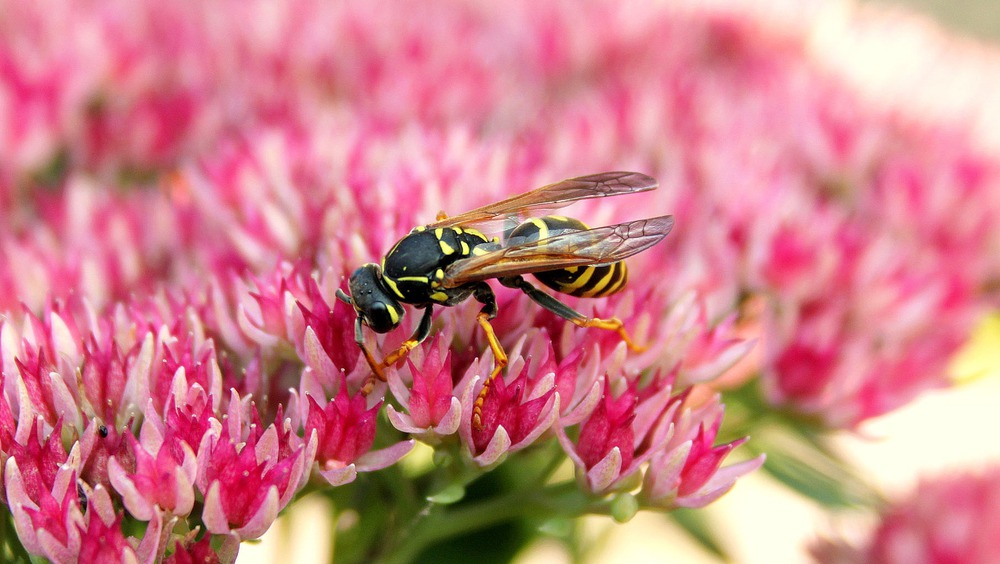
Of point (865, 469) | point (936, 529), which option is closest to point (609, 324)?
point (936, 529)

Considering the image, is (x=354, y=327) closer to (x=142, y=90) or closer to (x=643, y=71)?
(x=142, y=90)

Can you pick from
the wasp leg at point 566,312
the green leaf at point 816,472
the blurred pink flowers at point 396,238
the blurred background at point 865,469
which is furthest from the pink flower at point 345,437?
the blurred background at point 865,469

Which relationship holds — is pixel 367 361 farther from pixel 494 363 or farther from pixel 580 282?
pixel 580 282

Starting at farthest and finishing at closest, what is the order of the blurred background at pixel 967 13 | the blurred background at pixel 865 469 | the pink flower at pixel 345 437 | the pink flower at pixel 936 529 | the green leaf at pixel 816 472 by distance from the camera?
the blurred background at pixel 967 13 < the blurred background at pixel 865 469 < the green leaf at pixel 816 472 < the pink flower at pixel 936 529 < the pink flower at pixel 345 437

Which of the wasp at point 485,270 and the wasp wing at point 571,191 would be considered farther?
the wasp wing at point 571,191

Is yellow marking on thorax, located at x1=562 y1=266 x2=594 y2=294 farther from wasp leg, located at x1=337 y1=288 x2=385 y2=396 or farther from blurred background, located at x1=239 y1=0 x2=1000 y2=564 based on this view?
blurred background, located at x1=239 y1=0 x2=1000 y2=564

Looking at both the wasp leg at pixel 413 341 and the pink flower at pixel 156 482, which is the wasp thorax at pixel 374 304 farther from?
the pink flower at pixel 156 482

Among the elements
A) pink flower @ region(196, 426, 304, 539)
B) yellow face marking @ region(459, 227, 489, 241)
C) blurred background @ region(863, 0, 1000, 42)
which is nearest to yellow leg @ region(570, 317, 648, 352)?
yellow face marking @ region(459, 227, 489, 241)
